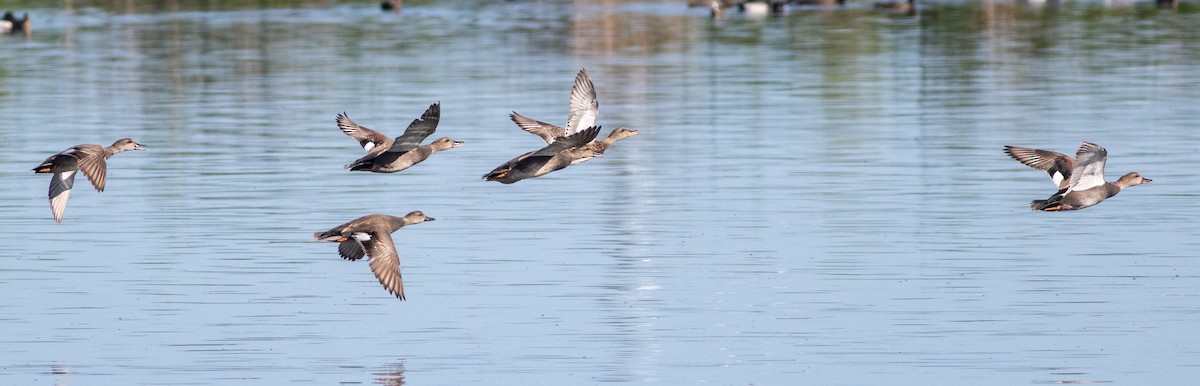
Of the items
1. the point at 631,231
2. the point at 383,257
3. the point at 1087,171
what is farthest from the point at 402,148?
the point at 1087,171

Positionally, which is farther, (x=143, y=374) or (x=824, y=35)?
(x=824, y=35)

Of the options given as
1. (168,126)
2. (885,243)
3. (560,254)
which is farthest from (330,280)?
(168,126)

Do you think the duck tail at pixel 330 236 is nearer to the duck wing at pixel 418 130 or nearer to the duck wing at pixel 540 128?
the duck wing at pixel 418 130

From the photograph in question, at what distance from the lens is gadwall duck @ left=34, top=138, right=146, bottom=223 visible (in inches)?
875

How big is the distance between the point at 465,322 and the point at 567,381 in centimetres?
316

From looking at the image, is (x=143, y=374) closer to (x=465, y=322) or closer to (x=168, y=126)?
(x=465, y=322)

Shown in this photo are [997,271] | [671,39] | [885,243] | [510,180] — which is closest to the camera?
[510,180]

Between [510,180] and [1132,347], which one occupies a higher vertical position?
[510,180]

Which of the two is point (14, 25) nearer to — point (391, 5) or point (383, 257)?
point (391, 5)

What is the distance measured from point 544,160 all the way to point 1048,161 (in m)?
5.67

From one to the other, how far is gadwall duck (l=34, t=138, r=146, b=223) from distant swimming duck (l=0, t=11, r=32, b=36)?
55.3 meters

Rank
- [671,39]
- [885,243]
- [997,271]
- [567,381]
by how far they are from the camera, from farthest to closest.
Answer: [671,39], [885,243], [997,271], [567,381]

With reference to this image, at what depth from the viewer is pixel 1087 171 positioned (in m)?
22.7

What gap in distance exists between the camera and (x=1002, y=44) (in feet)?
219
